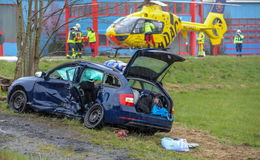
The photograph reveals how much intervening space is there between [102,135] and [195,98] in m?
13.4

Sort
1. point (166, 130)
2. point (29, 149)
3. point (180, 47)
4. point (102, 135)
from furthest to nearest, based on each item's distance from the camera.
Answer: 1. point (180, 47)
2. point (166, 130)
3. point (102, 135)
4. point (29, 149)

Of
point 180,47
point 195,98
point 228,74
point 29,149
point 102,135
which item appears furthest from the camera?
point 180,47

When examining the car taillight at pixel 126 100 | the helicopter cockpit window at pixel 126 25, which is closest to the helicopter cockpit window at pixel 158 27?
the helicopter cockpit window at pixel 126 25

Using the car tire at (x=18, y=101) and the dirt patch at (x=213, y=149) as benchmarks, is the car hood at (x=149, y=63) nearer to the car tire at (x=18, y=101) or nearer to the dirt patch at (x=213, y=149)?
the dirt patch at (x=213, y=149)

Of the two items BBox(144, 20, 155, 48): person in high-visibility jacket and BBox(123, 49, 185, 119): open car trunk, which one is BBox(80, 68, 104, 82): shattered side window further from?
BBox(144, 20, 155, 48): person in high-visibility jacket

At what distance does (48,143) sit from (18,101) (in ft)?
12.1

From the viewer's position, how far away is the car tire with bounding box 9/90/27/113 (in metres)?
11.4

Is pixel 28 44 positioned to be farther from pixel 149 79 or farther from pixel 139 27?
pixel 139 27

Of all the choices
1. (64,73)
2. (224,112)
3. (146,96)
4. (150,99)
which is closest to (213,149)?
(150,99)

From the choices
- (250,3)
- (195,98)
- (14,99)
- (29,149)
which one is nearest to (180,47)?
(250,3)

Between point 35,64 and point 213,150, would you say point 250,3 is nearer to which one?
point 35,64

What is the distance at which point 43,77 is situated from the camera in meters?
11.3

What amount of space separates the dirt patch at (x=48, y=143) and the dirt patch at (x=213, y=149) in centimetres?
202

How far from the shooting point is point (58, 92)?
1080 centimetres
